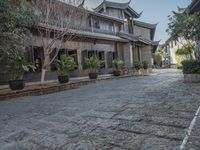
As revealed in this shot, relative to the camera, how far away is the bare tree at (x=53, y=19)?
504 inches

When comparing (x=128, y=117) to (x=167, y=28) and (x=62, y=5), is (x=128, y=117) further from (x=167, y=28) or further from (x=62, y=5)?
(x=62, y=5)

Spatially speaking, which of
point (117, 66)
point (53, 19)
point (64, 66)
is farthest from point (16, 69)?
point (117, 66)

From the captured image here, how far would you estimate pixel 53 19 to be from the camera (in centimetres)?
1360

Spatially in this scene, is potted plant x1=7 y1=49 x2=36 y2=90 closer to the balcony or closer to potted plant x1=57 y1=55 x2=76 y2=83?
potted plant x1=57 y1=55 x2=76 y2=83

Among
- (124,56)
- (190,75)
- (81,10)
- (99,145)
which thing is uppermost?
(81,10)

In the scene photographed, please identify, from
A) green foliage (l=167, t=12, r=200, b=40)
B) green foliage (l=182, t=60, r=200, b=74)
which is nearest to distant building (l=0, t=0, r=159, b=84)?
green foliage (l=167, t=12, r=200, b=40)

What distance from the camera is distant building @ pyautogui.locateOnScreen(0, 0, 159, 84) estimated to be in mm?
14234

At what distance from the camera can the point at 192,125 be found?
158 inches

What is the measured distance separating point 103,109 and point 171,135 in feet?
7.86

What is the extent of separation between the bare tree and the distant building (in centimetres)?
48

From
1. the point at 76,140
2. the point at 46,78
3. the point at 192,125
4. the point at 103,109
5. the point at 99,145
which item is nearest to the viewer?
the point at 99,145

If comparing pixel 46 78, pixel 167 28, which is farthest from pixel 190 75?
pixel 46 78

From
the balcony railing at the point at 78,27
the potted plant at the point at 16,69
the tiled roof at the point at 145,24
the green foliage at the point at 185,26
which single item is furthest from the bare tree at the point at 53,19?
the tiled roof at the point at 145,24

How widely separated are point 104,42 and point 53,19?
26.0 ft
